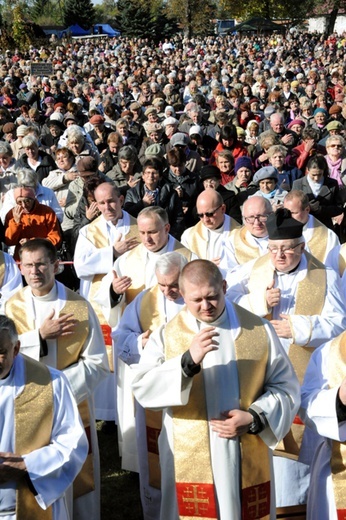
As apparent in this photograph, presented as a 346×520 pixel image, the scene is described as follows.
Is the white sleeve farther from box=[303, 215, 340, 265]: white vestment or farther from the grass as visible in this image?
box=[303, 215, 340, 265]: white vestment

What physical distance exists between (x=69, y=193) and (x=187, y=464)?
5.43 meters

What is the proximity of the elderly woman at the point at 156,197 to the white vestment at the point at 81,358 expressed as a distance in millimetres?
3288

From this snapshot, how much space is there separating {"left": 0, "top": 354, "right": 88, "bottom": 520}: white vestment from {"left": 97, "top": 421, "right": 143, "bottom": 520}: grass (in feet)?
4.56

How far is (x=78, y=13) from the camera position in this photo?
7088 cm

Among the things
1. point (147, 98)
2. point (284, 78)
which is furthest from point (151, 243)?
point (284, 78)

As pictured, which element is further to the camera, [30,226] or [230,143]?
[230,143]

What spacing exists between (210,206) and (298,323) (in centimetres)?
198

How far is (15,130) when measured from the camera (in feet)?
40.5

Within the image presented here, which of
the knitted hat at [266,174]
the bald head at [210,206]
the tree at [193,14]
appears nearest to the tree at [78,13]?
the tree at [193,14]

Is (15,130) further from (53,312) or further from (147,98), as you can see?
(53,312)

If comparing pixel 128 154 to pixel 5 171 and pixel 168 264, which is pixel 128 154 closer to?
pixel 5 171

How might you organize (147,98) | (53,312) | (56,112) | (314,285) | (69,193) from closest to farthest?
(53,312)
(314,285)
(69,193)
(56,112)
(147,98)

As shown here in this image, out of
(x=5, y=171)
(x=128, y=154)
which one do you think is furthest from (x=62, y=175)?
(x=128, y=154)

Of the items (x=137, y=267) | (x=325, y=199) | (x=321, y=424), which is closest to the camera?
(x=321, y=424)
